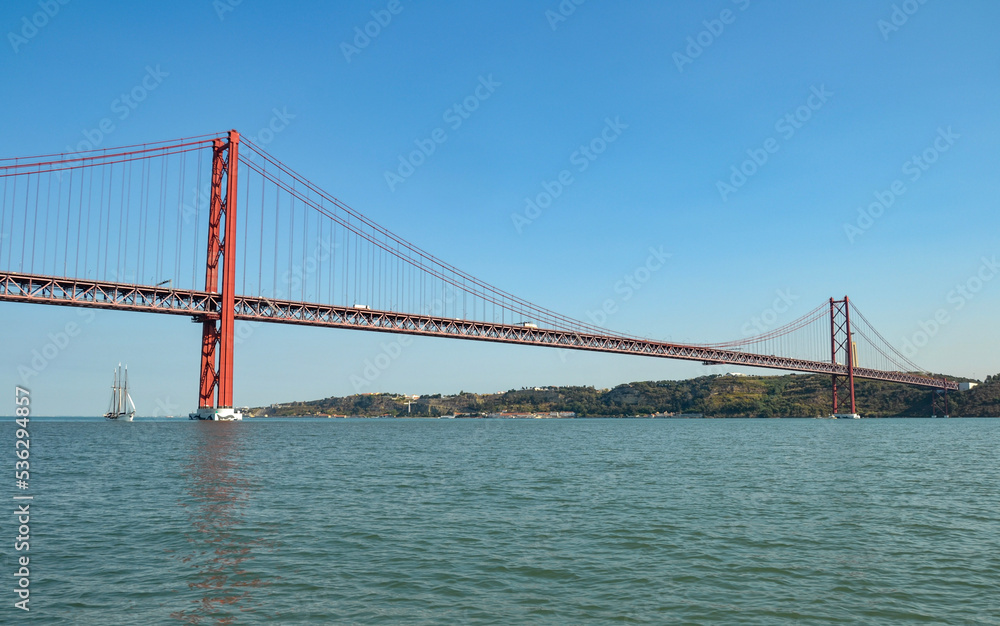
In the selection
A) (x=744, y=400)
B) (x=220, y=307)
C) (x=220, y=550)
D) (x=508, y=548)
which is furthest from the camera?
(x=744, y=400)

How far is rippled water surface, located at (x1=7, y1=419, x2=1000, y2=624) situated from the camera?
325 inches

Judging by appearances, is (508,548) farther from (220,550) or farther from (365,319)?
(365,319)

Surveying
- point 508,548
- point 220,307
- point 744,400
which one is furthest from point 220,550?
point 744,400

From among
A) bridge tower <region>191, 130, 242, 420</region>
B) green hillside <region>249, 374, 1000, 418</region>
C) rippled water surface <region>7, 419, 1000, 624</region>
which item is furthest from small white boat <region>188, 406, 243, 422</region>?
green hillside <region>249, 374, 1000, 418</region>

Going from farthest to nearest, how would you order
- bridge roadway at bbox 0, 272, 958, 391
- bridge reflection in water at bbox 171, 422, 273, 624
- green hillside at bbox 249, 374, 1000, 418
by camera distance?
green hillside at bbox 249, 374, 1000, 418 → bridge roadway at bbox 0, 272, 958, 391 → bridge reflection in water at bbox 171, 422, 273, 624

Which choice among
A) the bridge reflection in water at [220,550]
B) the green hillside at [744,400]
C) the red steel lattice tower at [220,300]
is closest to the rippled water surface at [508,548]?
the bridge reflection in water at [220,550]

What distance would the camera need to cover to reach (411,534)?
40.5 feet

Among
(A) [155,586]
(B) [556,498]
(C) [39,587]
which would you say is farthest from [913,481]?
(C) [39,587]

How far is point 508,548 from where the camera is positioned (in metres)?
11.2

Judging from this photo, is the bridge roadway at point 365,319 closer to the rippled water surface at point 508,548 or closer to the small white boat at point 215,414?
the small white boat at point 215,414

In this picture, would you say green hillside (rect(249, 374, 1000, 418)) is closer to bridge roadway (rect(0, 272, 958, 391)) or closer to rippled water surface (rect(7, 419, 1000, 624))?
bridge roadway (rect(0, 272, 958, 391))

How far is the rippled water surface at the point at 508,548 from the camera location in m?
8.27

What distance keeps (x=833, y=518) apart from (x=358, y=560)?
10132 mm

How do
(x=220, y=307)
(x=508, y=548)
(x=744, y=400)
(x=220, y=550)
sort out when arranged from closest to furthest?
(x=220, y=550)
(x=508, y=548)
(x=220, y=307)
(x=744, y=400)
